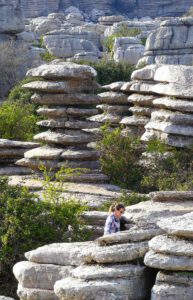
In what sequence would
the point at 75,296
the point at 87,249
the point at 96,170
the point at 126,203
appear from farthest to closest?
the point at 96,170
the point at 126,203
the point at 87,249
the point at 75,296

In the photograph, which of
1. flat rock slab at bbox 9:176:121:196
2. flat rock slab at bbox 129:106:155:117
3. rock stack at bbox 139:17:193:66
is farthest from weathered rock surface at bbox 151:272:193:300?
rock stack at bbox 139:17:193:66

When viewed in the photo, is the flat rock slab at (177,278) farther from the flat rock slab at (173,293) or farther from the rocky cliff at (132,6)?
the rocky cliff at (132,6)

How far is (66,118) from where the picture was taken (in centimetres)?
2189

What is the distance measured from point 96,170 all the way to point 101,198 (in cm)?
293

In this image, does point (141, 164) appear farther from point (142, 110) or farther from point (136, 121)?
point (142, 110)

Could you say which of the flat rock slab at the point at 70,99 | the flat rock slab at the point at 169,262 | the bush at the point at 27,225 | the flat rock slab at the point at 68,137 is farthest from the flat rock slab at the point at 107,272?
the flat rock slab at the point at 70,99

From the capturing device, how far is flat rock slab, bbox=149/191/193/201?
16.9 metres

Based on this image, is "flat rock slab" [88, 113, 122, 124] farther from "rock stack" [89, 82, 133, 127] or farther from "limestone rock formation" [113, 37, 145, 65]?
"limestone rock formation" [113, 37, 145, 65]

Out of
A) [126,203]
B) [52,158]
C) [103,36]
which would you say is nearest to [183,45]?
[103,36]

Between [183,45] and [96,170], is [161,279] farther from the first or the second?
[183,45]

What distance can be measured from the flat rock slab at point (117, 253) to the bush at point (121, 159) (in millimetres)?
9069

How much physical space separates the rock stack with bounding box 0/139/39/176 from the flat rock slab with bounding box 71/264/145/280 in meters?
10.4

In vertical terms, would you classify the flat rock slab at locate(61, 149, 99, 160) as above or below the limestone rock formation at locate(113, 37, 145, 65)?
above

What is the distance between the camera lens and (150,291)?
11.1 meters
